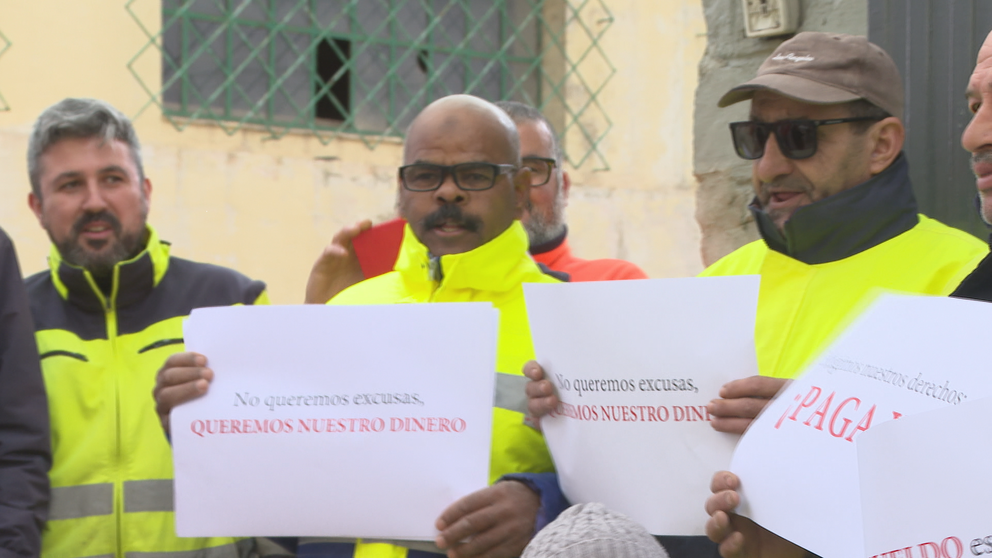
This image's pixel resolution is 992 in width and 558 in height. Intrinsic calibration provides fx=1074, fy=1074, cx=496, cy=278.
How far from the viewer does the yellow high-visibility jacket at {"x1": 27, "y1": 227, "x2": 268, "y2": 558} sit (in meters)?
2.46

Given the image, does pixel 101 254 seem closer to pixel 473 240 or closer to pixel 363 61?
pixel 473 240

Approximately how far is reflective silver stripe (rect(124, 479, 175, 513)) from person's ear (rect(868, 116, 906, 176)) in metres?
1.74

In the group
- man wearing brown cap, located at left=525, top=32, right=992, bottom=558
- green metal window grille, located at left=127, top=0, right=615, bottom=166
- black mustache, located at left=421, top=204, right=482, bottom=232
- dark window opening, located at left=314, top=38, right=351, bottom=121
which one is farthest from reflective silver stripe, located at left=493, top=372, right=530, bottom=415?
dark window opening, located at left=314, top=38, right=351, bottom=121

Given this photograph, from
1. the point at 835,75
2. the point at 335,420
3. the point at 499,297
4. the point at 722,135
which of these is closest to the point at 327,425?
the point at 335,420

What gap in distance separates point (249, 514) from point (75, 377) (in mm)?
674

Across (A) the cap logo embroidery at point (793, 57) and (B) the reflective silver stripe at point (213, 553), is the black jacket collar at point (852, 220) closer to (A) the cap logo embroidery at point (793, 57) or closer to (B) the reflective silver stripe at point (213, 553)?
(A) the cap logo embroidery at point (793, 57)

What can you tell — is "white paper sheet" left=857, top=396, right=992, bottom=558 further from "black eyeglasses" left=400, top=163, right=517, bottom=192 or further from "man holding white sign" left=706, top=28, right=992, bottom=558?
"black eyeglasses" left=400, top=163, right=517, bottom=192

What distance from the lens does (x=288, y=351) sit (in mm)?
2164

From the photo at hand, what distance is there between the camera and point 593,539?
145cm

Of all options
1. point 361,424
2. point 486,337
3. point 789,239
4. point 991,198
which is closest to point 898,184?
point 789,239

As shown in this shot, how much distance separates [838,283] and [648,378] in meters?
0.54

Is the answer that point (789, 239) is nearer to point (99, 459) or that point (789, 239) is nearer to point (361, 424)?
point (361, 424)

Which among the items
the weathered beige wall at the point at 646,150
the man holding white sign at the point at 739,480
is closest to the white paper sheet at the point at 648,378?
the man holding white sign at the point at 739,480

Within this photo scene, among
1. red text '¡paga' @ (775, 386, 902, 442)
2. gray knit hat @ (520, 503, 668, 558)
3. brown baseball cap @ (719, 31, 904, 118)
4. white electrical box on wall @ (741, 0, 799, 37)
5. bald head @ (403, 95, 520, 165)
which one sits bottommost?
gray knit hat @ (520, 503, 668, 558)
